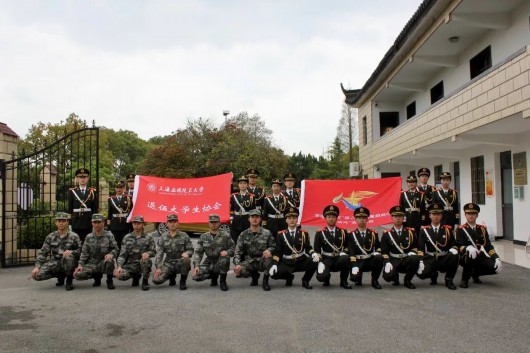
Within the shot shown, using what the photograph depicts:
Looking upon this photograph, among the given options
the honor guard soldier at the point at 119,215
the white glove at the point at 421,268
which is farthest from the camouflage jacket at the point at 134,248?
the white glove at the point at 421,268

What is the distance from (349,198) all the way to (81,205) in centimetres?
513

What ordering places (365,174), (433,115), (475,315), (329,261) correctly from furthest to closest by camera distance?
(365,174), (433,115), (329,261), (475,315)

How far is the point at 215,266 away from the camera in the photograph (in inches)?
281

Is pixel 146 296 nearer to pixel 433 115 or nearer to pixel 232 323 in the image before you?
pixel 232 323

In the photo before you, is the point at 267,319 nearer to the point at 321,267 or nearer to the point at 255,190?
the point at 321,267

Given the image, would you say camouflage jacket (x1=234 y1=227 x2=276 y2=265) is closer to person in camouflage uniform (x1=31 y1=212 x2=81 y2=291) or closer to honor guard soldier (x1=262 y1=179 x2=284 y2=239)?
honor guard soldier (x1=262 y1=179 x2=284 y2=239)

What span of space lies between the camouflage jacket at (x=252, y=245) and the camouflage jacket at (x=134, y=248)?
4.54 ft

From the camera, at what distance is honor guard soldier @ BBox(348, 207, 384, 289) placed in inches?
271

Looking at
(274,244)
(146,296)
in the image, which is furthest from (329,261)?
(146,296)

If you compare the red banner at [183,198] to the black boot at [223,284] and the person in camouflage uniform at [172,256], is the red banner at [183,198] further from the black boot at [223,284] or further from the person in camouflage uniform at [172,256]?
the black boot at [223,284]

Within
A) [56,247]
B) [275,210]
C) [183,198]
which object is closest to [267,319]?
[275,210]

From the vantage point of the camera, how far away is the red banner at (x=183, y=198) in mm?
8977

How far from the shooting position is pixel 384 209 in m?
8.84

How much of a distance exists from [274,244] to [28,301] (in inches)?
143
